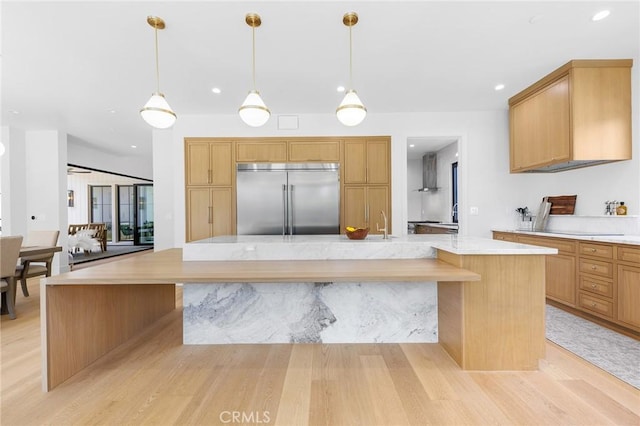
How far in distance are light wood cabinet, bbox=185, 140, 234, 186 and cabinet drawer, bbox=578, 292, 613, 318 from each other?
4450 mm

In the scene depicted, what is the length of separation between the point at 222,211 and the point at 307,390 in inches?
122

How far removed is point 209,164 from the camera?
4.30m

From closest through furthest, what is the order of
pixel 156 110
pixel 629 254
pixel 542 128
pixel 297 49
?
pixel 156 110
pixel 629 254
pixel 297 49
pixel 542 128

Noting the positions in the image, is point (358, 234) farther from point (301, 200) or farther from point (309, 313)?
point (301, 200)

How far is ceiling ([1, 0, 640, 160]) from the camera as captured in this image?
211cm

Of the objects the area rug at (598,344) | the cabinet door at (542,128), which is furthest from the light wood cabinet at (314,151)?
the area rug at (598,344)

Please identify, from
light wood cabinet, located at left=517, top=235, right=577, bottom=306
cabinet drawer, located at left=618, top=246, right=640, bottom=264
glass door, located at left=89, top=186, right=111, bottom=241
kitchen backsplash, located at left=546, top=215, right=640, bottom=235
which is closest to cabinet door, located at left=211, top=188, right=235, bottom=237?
light wood cabinet, located at left=517, top=235, right=577, bottom=306

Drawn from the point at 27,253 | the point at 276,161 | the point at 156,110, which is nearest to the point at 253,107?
the point at 156,110

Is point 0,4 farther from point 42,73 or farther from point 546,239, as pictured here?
point 546,239

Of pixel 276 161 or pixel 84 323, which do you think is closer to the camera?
pixel 84 323

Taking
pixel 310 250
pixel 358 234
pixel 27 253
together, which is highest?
pixel 358 234

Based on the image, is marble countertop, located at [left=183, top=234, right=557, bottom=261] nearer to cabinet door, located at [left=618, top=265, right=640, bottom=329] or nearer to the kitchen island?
the kitchen island

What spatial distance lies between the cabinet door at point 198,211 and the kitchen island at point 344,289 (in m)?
1.87

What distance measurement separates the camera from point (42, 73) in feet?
9.82
